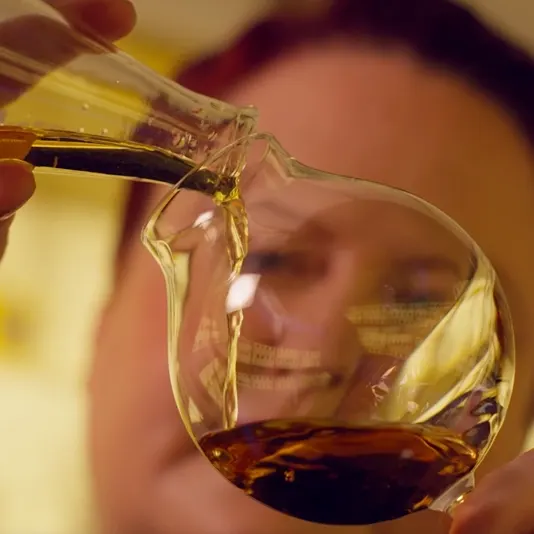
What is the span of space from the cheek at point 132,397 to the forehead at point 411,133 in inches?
9.3

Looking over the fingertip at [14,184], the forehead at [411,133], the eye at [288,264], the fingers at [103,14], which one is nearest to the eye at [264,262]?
the eye at [288,264]

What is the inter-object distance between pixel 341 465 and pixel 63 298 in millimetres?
534

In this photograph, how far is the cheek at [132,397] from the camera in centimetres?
83

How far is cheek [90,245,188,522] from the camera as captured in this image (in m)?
0.83

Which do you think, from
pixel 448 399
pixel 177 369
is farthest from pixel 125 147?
pixel 448 399

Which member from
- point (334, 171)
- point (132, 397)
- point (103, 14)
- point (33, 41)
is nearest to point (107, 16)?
point (103, 14)

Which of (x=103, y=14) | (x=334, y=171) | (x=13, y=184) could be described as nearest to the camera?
(x=13, y=184)

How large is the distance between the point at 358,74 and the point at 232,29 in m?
0.16

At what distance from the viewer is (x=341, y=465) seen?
1.39 ft

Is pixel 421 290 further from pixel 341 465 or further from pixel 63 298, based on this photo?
pixel 63 298

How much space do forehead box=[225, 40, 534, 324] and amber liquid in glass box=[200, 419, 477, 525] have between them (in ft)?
1.39

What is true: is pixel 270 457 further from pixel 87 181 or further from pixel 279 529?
pixel 87 181

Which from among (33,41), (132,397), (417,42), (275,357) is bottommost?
(132,397)

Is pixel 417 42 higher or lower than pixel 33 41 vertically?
higher
